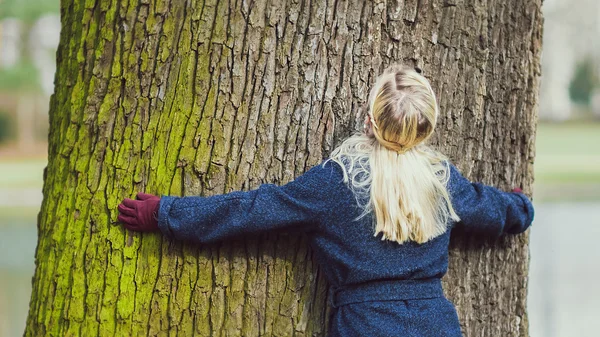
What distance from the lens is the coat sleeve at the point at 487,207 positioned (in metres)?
2.61

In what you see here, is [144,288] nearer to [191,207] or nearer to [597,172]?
[191,207]

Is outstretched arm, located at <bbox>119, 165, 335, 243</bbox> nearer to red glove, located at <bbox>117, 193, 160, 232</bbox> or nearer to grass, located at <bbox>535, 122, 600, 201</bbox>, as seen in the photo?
red glove, located at <bbox>117, 193, 160, 232</bbox>

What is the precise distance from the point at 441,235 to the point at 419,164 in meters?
0.27

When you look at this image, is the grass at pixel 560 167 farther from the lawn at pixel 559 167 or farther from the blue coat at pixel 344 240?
the blue coat at pixel 344 240

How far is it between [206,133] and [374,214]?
66 cm

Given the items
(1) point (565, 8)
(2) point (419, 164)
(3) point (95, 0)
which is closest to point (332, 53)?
(2) point (419, 164)

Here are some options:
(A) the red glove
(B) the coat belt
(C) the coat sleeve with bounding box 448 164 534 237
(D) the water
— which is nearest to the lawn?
(D) the water

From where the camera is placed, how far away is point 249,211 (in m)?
2.46

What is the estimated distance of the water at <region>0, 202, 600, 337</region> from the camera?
764 cm

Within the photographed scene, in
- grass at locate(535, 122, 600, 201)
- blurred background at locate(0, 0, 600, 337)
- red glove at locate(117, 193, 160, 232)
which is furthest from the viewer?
grass at locate(535, 122, 600, 201)

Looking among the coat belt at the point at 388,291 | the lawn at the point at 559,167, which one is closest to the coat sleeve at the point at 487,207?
the coat belt at the point at 388,291

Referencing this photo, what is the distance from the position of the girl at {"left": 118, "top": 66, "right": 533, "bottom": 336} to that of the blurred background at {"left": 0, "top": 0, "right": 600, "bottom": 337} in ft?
17.1

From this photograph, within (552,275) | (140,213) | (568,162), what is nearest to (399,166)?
(140,213)

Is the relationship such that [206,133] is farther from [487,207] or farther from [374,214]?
[487,207]
